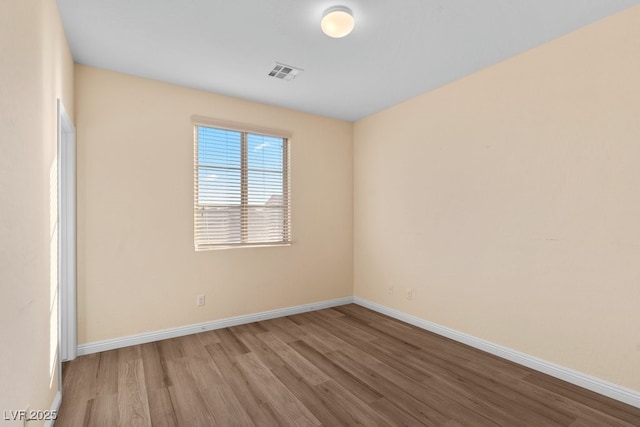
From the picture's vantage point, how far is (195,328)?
11.3ft

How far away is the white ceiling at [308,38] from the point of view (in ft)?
7.02

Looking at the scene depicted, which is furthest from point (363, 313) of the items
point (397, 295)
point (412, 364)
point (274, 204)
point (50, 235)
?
point (50, 235)

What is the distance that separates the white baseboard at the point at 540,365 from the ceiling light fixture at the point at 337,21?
10.2 ft

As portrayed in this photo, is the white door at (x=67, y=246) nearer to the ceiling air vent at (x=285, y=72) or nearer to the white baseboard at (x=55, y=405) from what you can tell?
the white baseboard at (x=55, y=405)

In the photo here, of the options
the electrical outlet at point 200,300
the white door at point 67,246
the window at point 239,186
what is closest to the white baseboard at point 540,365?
the window at point 239,186

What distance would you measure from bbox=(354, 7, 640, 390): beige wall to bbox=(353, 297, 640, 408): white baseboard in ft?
0.17

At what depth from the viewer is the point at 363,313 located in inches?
165

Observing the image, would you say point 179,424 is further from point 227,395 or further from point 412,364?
point 412,364

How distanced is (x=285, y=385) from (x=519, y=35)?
338 centimetres

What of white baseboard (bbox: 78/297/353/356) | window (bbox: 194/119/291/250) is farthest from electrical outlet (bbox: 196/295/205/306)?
window (bbox: 194/119/291/250)

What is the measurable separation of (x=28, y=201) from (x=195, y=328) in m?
2.35

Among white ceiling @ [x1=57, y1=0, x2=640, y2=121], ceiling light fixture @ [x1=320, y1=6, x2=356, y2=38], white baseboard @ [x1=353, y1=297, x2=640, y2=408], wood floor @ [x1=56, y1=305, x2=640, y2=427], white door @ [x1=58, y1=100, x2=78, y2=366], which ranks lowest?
wood floor @ [x1=56, y1=305, x2=640, y2=427]

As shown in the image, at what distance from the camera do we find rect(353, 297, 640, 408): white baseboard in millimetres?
2185

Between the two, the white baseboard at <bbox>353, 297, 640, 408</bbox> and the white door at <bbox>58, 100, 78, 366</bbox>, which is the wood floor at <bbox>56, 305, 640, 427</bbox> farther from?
the white door at <bbox>58, 100, 78, 366</bbox>
